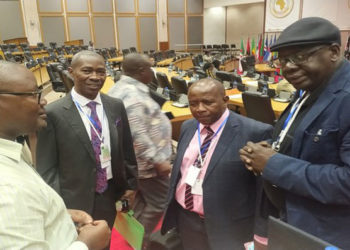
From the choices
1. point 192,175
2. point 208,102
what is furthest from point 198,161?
point 208,102

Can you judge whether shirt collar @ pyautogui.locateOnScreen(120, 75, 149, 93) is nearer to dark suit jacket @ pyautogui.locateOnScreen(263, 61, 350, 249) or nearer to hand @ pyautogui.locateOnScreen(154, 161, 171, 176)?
hand @ pyautogui.locateOnScreen(154, 161, 171, 176)

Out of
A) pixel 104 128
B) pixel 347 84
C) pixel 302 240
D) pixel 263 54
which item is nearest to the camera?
pixel 302 240

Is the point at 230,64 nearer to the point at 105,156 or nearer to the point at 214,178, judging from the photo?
the point at 105,156

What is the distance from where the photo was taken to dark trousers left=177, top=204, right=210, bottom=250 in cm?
A: 180

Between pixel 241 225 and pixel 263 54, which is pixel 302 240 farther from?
pixel 263 54

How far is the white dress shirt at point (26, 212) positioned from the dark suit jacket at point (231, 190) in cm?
83

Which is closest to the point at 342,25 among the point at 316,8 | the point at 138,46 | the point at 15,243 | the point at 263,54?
the point at 316,8

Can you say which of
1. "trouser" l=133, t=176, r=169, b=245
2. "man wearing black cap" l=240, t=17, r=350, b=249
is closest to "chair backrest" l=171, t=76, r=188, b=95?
"trouser" l=133, t=176, r=169, b=245

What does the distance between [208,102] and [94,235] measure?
0.98m

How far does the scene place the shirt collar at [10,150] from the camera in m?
0.90

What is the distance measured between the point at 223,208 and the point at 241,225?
0.54 feet

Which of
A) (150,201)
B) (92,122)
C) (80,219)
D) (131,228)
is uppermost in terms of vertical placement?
(92,122)

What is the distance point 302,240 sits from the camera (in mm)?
702

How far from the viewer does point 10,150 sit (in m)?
0.92
